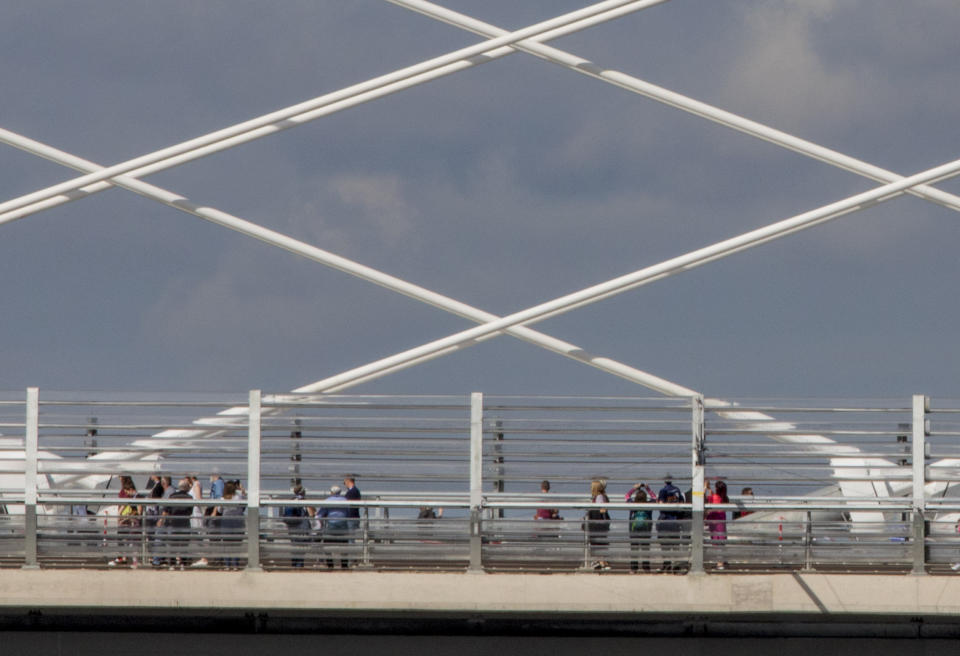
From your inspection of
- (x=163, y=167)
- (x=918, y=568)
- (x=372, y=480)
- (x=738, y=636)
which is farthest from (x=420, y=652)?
(x=163, y=167)

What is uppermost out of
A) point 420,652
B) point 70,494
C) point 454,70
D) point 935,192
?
point 454,70

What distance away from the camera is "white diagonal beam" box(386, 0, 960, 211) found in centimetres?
3353

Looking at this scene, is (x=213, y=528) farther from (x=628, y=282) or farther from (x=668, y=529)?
(x=628, y=282)

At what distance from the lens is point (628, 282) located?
31.2 m

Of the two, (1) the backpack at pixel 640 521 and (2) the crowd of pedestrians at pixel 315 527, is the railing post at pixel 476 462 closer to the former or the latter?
(2) the crowd of pedestrians at pixel 315 527

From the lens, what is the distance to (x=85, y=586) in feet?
85.4

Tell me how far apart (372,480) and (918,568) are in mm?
7954

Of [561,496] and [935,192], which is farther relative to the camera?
[935,192]

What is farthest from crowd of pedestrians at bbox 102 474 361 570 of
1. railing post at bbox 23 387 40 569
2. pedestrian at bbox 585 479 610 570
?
pedestrian at bbox 585 479 610 570

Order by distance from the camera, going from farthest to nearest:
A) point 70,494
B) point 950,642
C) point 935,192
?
point 935,192, point 70,494, point 950,642

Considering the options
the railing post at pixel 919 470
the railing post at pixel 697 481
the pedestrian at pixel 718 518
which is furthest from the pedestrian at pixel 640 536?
the railing post at pixel 919 470

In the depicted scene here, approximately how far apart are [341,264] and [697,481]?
8.91 m

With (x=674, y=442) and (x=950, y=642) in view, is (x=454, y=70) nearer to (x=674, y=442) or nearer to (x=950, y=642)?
(x=674, y=442)

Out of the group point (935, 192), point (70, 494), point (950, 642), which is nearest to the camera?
point (950, 642)
